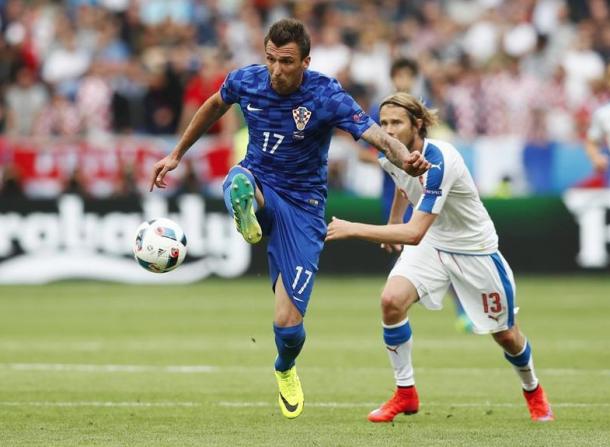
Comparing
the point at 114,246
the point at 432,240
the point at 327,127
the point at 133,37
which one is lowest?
the point at 114,246

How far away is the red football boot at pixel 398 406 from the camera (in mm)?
9008

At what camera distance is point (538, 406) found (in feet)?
29.6

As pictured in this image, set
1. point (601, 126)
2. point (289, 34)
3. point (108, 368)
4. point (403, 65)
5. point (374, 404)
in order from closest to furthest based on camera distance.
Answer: point (289, 34)
point (374, 404)
point (108, 368)
point (403, 65)
point (601, 126)

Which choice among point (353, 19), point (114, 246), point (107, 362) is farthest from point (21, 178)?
point (107, 362)

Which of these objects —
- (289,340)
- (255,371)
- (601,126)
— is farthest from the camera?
(601,126)

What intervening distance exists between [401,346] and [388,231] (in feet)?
3.75

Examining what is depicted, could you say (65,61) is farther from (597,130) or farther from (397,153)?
(397,153)

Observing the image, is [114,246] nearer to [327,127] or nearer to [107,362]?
[107,362]

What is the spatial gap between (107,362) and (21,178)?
29.7ft

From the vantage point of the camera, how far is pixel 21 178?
811 inches

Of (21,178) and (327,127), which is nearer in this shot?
(327,127)

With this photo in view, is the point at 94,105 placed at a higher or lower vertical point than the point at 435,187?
lower

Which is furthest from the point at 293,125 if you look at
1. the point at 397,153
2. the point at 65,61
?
the point at 65,61

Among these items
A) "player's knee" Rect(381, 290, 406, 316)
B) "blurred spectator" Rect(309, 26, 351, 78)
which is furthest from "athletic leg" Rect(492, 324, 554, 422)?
"blurred spectator" Rect(309, 26, 351, 78)
